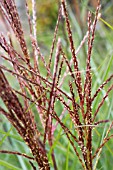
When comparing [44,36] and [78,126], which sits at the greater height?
[44,36]

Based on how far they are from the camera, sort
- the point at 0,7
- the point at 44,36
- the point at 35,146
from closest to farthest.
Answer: the point at 35,146, the point at 0,7, the point at 44,36

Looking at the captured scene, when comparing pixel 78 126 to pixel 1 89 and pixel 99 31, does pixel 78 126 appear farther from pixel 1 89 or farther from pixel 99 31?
pixel 99 31

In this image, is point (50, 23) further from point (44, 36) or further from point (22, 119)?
point (22, 119)

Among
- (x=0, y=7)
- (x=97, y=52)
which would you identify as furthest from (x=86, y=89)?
(x=97, y=52)

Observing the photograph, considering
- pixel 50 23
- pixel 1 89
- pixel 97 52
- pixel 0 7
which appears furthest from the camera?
pixel 50 23

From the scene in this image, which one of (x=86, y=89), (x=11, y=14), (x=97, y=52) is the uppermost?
(x=97, y=52)

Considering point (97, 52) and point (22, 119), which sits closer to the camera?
point (22, 119)

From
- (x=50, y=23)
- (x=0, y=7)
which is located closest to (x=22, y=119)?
(x=0, y=7)

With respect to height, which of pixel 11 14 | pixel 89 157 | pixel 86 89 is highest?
pixel 11 14

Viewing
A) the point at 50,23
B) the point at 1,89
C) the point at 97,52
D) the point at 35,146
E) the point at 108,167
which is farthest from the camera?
the point at 50,23
